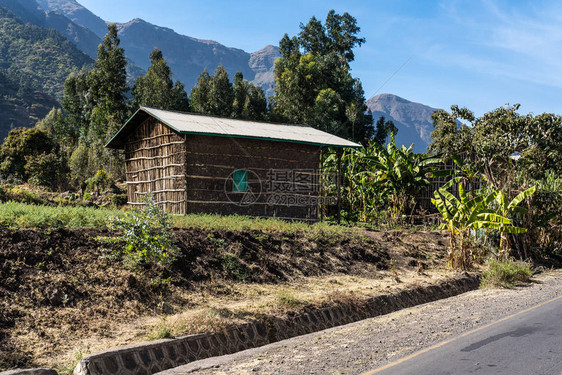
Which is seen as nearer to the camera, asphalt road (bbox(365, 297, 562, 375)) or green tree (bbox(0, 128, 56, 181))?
asphalt road (bbox(365, 297, 562, 375))

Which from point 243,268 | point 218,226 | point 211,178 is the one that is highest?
point 211,178

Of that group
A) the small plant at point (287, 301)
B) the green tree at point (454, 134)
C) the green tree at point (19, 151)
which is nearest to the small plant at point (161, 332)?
the small plant at point (287, 301)

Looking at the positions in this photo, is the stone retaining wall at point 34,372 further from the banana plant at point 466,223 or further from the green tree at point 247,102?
the green tree at point 247,102

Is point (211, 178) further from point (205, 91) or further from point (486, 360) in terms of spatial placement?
point (205, 91)

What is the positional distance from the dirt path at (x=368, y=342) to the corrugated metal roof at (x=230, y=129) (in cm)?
976

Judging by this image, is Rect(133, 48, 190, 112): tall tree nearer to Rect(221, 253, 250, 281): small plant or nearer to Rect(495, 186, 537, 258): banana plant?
Rect(495, 186, 537, 258): banana plant

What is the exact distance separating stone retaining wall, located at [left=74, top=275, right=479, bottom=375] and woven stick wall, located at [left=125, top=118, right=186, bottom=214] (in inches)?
363

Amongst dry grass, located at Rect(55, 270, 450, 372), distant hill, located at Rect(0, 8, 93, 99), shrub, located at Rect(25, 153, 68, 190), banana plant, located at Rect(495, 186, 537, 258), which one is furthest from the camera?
distant hill, located at Rect(0, 8, 93, 99)

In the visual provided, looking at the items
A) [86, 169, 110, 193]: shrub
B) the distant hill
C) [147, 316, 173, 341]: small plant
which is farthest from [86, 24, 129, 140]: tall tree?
the distant hill

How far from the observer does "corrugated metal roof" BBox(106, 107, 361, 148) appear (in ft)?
58.8

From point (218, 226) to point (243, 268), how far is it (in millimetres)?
2053

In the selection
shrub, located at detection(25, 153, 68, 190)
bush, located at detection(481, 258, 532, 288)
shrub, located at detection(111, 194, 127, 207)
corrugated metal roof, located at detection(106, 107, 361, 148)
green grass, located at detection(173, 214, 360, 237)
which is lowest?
bush, located at detection(481, 258, 532, 288)

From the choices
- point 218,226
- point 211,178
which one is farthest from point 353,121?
point 218,226

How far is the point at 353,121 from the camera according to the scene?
4781 centimetres
